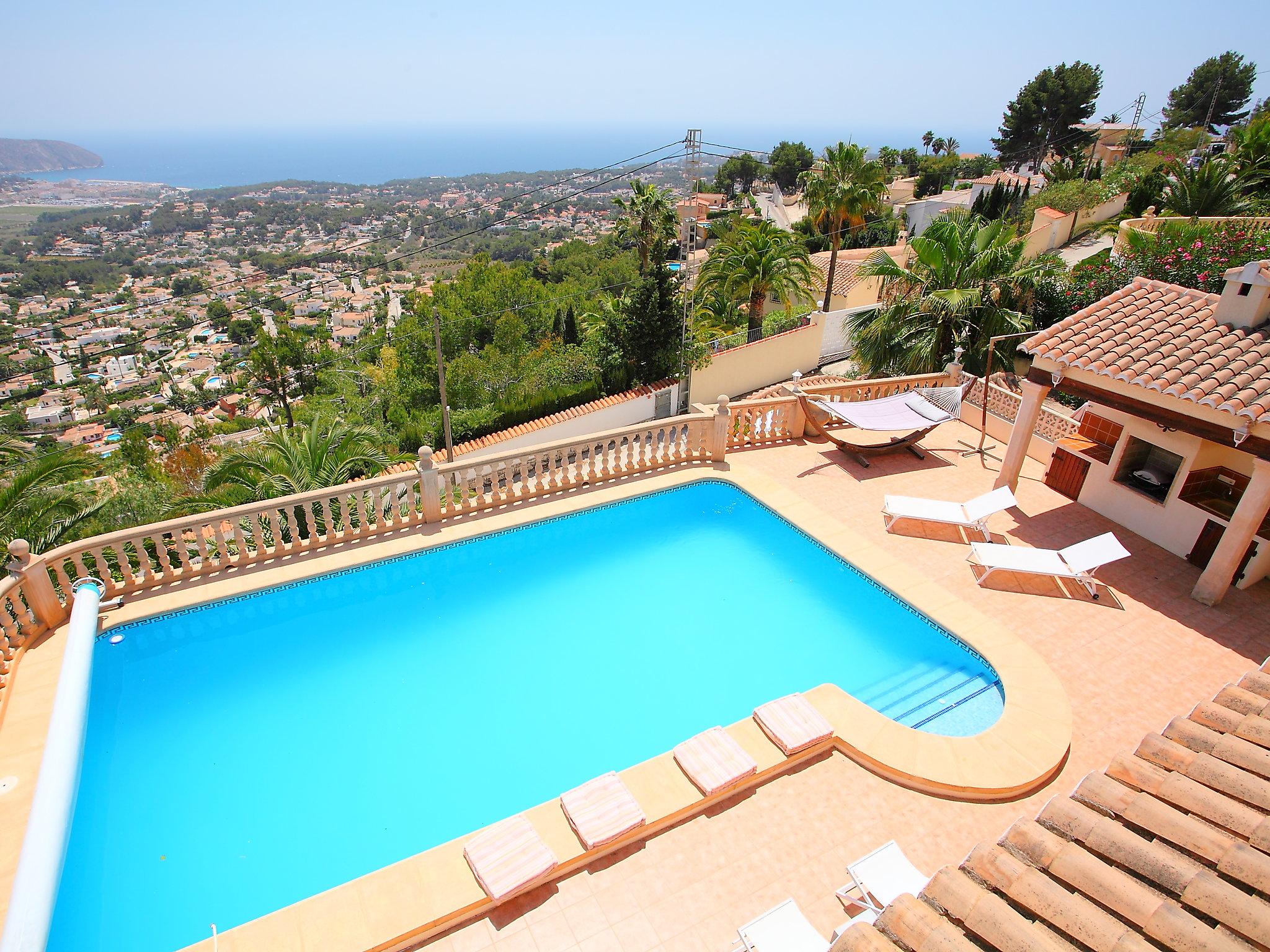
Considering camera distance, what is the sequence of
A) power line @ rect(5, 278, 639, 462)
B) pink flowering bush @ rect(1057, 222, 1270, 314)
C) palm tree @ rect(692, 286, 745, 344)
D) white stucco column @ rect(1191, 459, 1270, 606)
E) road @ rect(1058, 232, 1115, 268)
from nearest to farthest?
white stucco column @ rect(1191, 459, 1270, 606) < pink flowering bush @ rect(1057, 222, 1270, 314) < palm tree @ rect(692, 286, 745, 344) < power line @ rect(5, 278, 639, 462) < road @ rect(1058, 232, 1115, 268)

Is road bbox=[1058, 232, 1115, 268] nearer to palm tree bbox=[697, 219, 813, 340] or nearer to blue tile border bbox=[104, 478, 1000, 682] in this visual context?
A: palm tree bbox=[697, 219, 813, 340]

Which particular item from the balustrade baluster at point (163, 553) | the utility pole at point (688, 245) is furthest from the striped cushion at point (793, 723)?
the utility pole at point (688, 245)

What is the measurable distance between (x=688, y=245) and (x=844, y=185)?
45.9 feet

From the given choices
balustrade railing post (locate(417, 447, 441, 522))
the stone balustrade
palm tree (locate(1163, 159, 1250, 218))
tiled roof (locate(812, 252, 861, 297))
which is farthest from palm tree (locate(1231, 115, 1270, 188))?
balustrade railing post (locate(417, 447, 441, 522))

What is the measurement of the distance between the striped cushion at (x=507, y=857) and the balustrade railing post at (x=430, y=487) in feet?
21.3

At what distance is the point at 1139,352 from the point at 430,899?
12.3 meters

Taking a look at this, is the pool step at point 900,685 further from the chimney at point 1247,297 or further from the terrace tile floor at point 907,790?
the chimney at point 1247,297

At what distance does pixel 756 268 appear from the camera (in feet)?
90.2

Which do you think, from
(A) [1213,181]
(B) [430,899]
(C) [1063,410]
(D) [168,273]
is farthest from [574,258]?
(D) [168,273]

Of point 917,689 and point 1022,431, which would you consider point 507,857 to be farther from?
point 1022,431

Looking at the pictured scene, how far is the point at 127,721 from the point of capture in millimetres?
8688

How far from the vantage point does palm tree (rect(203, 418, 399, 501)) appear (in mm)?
11930

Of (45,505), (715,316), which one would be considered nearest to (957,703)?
(45,505)

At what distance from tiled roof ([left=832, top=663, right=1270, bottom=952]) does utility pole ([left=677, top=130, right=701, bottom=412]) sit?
16965 millimetres
